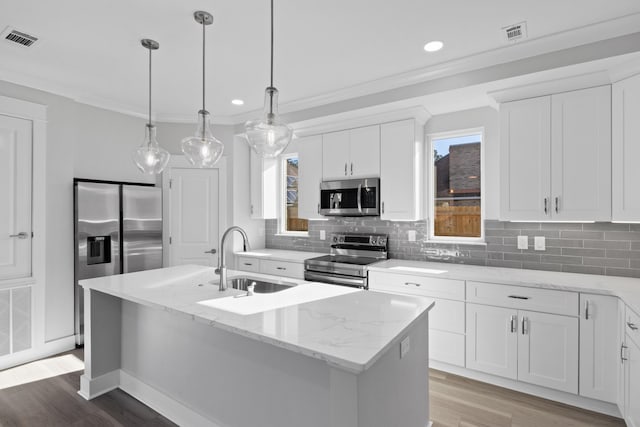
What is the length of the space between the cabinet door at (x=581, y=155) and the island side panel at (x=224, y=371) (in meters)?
2.32

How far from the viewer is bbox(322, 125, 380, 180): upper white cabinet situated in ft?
11.8

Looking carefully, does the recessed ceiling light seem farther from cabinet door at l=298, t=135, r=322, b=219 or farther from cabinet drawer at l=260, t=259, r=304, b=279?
cabinet drawer at l=260, t=259, r=304, b=279

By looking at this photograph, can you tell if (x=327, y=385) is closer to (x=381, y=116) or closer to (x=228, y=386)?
(x=228, y=386)

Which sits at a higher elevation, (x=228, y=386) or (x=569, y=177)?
(x=569, y=177)

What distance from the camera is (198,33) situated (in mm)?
2422

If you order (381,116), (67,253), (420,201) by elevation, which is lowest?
(67,253)

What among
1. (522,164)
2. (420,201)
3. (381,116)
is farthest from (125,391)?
(522,164)

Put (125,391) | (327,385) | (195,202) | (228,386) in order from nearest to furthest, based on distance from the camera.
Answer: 1. (327,385)
2. (228,386)
3. (125,391)
4. (195,202)

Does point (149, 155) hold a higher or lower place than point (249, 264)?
higher

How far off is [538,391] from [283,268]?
102 inches

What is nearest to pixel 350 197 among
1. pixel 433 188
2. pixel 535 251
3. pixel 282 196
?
pixel 433 188

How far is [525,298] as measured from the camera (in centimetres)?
258

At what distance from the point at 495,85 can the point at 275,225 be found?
3203 millimetres

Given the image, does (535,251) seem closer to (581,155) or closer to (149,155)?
(581,155)
